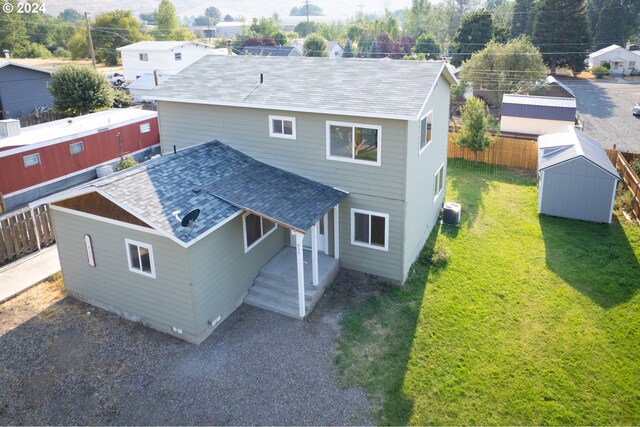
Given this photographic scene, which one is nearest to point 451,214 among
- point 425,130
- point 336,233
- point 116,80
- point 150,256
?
point 425,130

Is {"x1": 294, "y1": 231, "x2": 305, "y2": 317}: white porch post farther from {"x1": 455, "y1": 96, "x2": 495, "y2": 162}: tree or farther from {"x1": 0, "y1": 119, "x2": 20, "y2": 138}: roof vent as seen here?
{"x1": 455, "y1": 96, "x2": 495, "y2": 162}: tree

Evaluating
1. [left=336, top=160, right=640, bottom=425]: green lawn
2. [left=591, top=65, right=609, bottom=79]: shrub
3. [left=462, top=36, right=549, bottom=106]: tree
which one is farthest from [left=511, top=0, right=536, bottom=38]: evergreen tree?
[left=336, top=160, right=640, bottom=425]: green lawn

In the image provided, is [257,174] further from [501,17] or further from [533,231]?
[501,17]

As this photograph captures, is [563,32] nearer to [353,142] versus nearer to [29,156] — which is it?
[353,142]

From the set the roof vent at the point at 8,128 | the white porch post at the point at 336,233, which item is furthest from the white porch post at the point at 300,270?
the roof vent at the point at 8,128

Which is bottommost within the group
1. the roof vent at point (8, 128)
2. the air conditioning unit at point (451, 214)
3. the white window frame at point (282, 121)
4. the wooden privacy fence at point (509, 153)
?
the air conditioning unit at point (451, 214)

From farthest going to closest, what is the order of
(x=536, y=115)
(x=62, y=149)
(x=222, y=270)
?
(x=536, y=115), (x=62, y=149), (x=222, y=270)

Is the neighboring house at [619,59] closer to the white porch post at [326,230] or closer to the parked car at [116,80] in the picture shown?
the parked car at [116,80]
